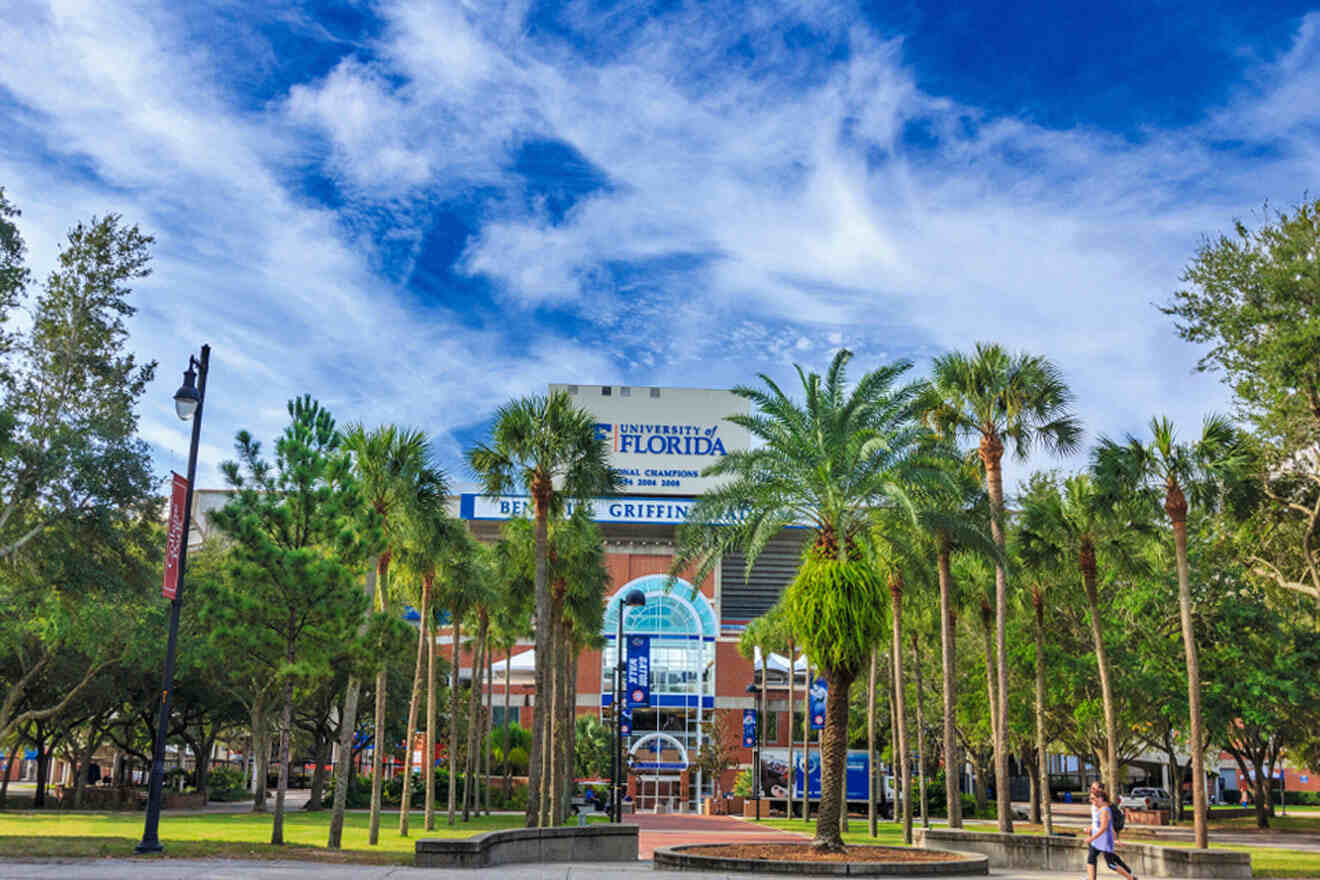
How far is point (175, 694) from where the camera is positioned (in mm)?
53344

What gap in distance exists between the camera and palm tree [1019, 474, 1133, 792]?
110 ft

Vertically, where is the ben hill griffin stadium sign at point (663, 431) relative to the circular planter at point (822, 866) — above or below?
above

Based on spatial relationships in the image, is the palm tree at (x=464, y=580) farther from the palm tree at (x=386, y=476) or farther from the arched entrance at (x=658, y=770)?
the arched entrance at (x=658, y=770)

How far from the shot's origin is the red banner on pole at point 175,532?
20.8 m

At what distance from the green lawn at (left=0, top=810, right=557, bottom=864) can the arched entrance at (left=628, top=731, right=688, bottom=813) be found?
29105mm

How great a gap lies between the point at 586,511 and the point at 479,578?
5425 mm

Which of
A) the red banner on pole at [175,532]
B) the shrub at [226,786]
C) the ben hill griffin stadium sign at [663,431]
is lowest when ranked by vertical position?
the shrub at [226,786]

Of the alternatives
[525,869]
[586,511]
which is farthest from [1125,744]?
[525,869]

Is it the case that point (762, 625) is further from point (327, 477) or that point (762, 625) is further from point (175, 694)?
point (327, 477)

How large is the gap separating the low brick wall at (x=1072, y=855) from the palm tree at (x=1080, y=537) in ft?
32.7

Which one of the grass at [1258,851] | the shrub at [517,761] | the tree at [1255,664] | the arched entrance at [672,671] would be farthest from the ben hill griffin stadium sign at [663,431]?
the tree at [1255,664]

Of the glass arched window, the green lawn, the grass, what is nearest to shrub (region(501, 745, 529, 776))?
the glass arched window

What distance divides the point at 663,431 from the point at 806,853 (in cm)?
7353

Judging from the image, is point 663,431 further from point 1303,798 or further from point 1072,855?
point 1072,855
